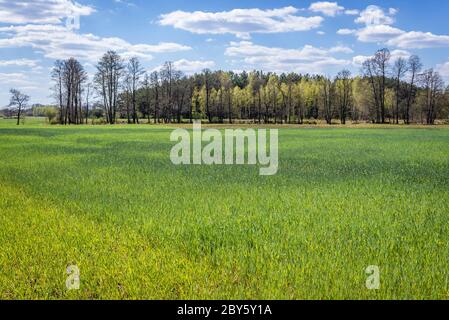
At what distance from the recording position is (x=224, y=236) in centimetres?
798

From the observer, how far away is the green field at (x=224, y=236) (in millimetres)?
5863

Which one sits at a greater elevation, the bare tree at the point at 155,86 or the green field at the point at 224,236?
the bare tree at the point at 155,86

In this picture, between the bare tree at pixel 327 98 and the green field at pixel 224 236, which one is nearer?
the green field at pixel 224 236

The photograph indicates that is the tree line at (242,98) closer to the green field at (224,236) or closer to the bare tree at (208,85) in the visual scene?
the bare tree at (208,85)

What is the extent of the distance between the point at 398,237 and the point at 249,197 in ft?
15.0

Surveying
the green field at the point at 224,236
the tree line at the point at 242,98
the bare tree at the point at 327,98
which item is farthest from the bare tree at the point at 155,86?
the green field at the point at 224,236

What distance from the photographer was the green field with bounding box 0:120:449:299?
5863 mm

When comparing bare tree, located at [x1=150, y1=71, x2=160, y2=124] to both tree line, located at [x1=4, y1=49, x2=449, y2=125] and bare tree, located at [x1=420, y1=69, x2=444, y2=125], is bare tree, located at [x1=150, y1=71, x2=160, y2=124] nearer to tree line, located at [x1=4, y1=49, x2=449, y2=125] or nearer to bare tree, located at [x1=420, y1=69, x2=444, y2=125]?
tree line, located at [x1=4, y1=49, x2=449, y2=125]

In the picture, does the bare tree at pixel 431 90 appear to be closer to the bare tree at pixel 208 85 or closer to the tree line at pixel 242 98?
the tree line at pixel 242 98

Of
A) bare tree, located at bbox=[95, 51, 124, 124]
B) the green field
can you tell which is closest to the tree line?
bare tree, located at bbox=[95, 51, 124, 124]

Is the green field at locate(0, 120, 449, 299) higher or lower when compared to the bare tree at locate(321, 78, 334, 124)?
lower

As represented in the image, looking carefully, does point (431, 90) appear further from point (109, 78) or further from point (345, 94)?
point (109, 78)

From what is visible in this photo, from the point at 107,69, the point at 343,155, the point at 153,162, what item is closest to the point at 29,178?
the point at 153,162

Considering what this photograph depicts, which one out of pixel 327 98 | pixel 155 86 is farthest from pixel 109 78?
pixel 327 98
